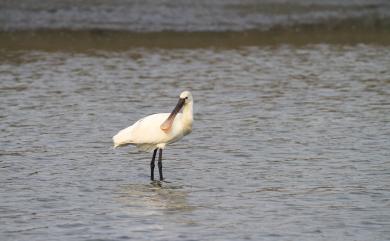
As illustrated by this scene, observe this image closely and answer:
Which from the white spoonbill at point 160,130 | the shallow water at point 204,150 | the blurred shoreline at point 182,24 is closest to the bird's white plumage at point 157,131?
the white spoonbill at point 160,130

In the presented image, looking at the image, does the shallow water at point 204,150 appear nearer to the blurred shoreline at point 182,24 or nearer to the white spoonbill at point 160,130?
the white spoonbill at point 160,130

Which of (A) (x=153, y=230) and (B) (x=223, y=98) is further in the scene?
(B) (x=223, y=98)

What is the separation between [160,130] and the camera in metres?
11.2

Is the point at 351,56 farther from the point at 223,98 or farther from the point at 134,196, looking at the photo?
the point at 134,196

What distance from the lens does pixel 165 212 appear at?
382 inches

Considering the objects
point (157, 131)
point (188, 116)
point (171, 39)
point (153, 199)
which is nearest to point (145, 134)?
point (157, 131)

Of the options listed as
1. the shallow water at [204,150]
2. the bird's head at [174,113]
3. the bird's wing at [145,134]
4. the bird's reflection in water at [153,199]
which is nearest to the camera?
the shallow water at [204,150]

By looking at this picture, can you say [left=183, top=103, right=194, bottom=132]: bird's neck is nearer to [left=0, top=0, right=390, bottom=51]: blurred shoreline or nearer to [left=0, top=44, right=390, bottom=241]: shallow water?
[left=0, top=44, right=390, bottom=241]: shallow water

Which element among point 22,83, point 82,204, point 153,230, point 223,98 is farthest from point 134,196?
point 22,83

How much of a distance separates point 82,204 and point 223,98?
731cm

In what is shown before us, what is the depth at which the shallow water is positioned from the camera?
926 cm

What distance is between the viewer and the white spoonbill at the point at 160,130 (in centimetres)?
1119

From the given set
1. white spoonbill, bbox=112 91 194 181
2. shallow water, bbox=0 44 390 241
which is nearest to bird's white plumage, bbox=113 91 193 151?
white spoonbill, bbox=112 91 194 181

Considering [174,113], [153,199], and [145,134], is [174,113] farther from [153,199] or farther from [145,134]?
[153,199]
